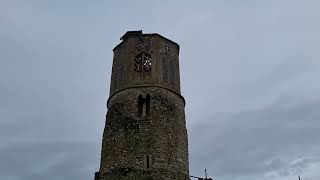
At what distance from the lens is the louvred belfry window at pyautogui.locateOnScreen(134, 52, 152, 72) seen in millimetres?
23109

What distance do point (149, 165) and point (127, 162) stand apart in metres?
1.09

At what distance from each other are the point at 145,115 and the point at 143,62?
3.38 metres

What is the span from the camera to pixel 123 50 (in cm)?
2420

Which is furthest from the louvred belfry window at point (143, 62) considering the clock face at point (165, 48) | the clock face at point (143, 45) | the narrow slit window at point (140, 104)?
the narrow slit window at point (140, 104)

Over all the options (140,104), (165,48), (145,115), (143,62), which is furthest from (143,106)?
(165,48)

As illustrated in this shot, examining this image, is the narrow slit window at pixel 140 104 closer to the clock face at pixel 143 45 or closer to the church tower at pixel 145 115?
the church tower at pixel 145 115

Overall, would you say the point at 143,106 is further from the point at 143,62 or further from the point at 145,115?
the point at 143,62

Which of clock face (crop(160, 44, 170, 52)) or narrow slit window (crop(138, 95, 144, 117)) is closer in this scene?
→ narrow slit window (crop(138, 95, 144, 117))

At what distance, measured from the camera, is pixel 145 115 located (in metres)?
21.5

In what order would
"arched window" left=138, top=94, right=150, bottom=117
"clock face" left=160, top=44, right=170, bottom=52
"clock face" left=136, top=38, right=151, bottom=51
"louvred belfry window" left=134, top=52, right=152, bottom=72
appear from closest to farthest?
"arched window" left=138, top=94, right=150, bottom=117 → "louvred belfry window" left=134, top=52, right=152, bottom=72 → "clock face" left=136, top=38, right=151, bottom=51 → "clock face" left=160, top=44, right=170, bottom=52

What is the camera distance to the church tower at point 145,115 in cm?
2031

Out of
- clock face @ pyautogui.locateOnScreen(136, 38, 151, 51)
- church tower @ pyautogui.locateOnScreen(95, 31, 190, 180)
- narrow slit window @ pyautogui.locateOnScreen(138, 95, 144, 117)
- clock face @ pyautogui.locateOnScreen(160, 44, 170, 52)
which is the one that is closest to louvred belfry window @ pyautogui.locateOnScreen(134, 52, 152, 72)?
church tower @ pyautogui.locateOnScreen(95, 31, 190, 180)

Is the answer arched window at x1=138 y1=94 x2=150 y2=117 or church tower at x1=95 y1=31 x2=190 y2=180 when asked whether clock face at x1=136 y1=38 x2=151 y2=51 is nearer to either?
church tower at x1=95 y1=31 x2=190 y2=180

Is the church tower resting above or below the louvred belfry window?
below
